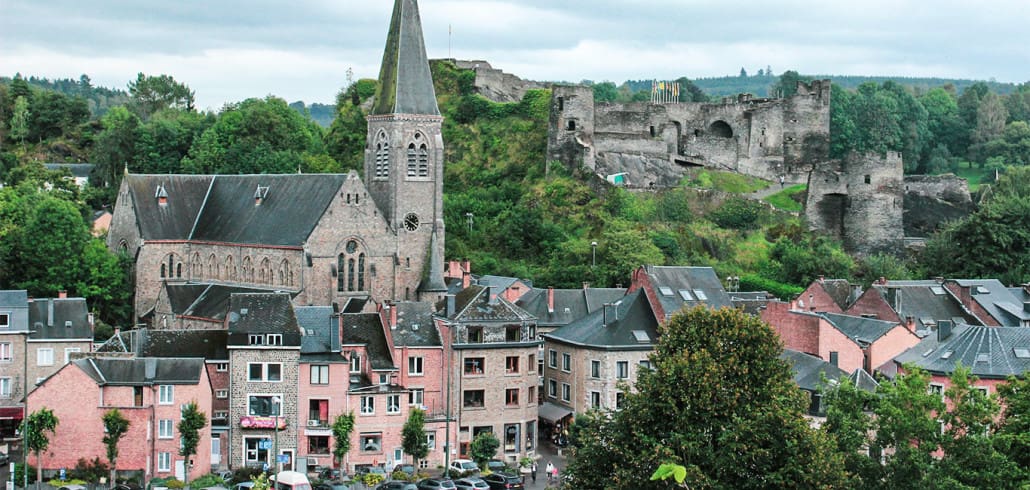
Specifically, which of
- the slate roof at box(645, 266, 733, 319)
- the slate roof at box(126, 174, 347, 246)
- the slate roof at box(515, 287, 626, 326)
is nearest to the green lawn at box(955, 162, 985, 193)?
the slate roof at box(645, 266, 733, 319)

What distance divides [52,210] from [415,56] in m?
19.1

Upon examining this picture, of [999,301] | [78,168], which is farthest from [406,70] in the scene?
[78,168]

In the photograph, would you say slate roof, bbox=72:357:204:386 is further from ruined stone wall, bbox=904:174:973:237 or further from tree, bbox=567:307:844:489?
ruined stone wall, bbox=904:174:973:237

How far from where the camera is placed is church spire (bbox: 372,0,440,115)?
70.0 meters

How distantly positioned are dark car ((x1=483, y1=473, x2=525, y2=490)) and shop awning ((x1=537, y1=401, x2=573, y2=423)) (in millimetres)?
7574

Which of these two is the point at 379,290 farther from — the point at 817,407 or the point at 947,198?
the point at 947,198

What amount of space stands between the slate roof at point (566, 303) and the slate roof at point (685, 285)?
324cm

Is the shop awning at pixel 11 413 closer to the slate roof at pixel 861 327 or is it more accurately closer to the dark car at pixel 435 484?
the dark car at pixel 435 484

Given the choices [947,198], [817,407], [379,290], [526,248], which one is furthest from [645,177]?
[817,407]

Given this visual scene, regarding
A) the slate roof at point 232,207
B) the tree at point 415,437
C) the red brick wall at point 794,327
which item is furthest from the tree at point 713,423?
the slate roof at point 232,207

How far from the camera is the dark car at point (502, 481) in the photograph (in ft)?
164

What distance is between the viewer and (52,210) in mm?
70188

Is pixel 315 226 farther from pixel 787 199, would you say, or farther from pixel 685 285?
pixel 787 199

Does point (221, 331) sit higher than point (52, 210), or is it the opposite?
point (52, 210)
